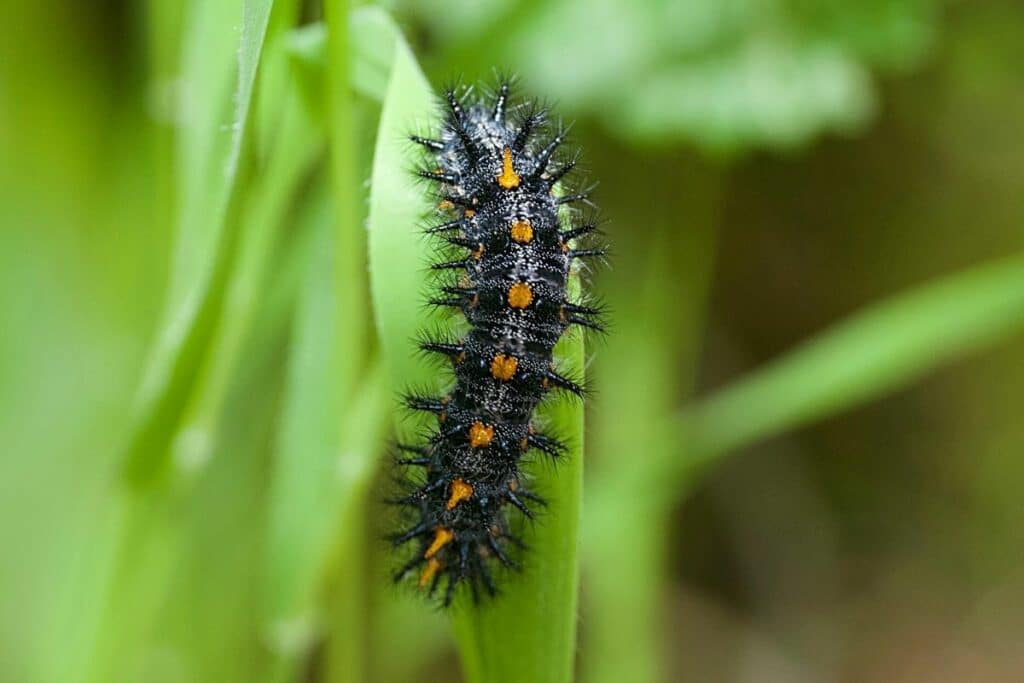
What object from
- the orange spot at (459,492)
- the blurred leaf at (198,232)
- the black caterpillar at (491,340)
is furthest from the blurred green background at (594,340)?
the orange spot at (459,492)

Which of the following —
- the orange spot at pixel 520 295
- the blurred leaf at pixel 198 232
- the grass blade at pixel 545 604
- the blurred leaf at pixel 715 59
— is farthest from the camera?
the blurred leaf at pixel 715 59

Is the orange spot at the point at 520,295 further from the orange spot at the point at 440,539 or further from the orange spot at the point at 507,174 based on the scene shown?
the orange spot at the point at 440,539

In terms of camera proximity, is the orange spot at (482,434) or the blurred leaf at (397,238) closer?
the blurred leaf at (397,238)

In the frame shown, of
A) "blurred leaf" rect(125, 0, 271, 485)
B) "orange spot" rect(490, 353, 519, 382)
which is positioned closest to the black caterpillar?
"orange spot" rect(490, 353, 519, 382)

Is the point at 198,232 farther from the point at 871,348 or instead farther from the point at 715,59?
the point at 715,59

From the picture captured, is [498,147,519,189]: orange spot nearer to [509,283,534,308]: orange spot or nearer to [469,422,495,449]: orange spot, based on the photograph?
[509,283,534,308]: orange spot

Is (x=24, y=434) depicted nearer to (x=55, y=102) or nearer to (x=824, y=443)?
(x=55, y=102)

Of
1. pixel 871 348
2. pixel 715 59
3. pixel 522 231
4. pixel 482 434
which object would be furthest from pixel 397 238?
pixel 715 59
